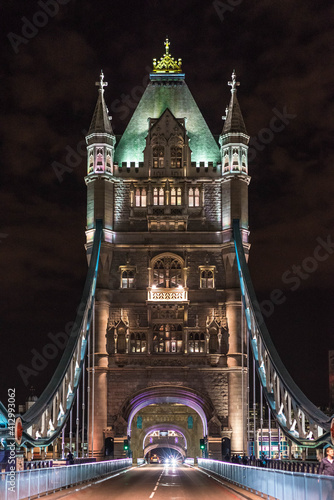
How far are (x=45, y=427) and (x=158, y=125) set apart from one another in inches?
1084

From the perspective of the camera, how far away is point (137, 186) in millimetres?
68312

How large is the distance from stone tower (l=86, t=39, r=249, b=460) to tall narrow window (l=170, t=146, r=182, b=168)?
75mm

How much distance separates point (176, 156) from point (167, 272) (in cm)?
926

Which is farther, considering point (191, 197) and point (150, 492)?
point (191, 197)

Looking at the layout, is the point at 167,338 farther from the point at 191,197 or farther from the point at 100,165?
the point at 100,165

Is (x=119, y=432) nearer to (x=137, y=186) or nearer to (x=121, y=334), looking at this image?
(x=121, y=334)

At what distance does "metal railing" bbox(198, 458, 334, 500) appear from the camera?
60.7 feet

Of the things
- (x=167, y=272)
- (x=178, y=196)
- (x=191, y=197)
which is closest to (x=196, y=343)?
(x=167, y=272)

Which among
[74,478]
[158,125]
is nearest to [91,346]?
[158,125]

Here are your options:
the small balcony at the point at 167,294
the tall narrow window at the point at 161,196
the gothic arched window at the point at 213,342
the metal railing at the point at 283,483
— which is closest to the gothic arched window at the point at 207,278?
the small balcony at the point at 167,294

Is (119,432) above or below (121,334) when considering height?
below

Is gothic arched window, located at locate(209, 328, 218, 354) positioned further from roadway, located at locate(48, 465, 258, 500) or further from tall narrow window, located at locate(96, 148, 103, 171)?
roadway, located at locate(48, 465, 258, 500)

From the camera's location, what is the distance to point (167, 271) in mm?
66312

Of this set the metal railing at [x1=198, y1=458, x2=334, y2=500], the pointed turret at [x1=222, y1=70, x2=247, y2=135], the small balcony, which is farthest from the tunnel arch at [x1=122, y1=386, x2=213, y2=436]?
the metal railing at [x1=198, y1=458, x2=334, y2=500]
